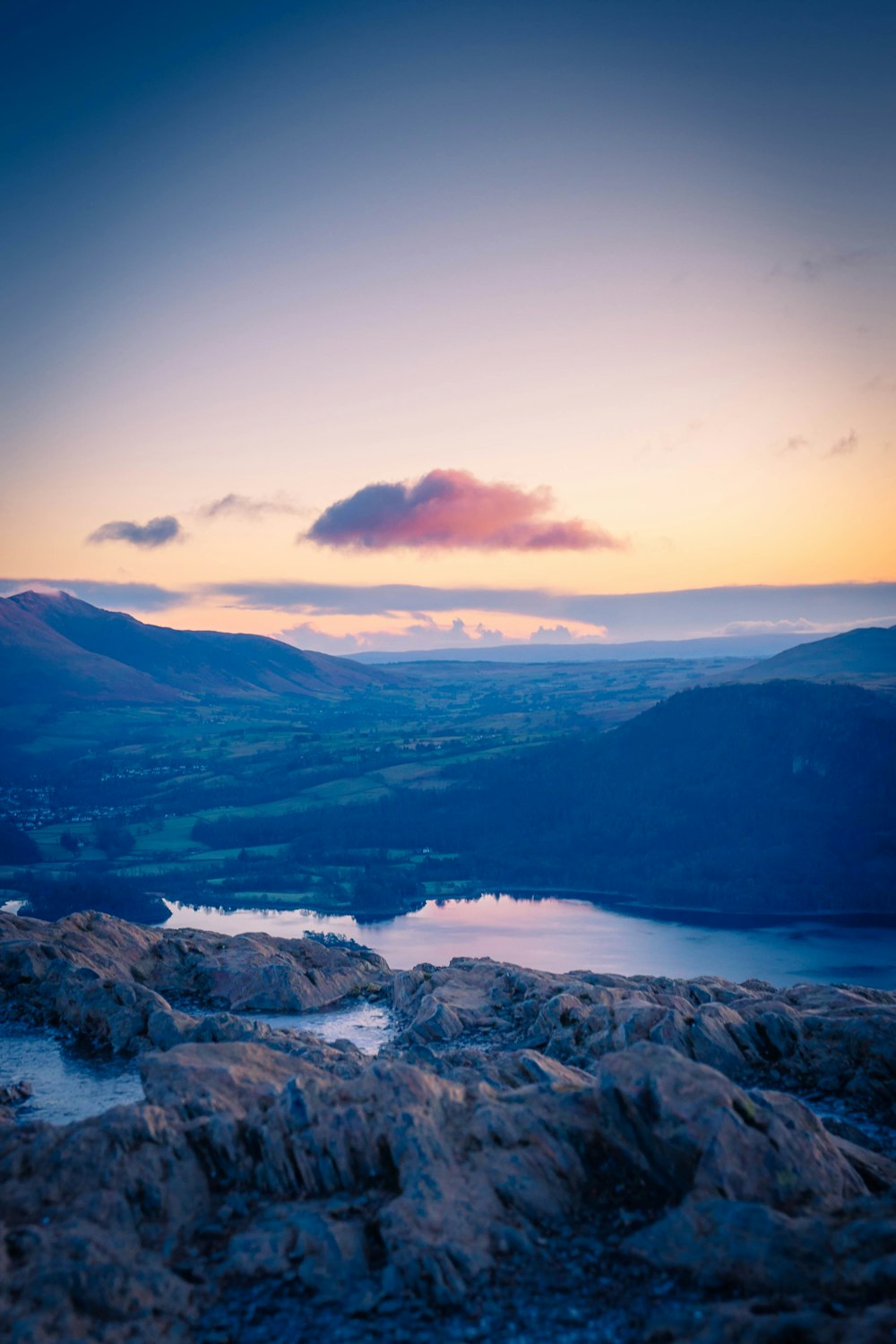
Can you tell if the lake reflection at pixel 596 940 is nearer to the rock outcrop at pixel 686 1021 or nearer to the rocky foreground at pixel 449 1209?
the rock outcrop at pixel 686 1021

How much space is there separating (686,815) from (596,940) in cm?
5303

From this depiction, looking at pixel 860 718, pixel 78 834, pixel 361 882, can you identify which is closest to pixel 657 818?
pixel 860 718

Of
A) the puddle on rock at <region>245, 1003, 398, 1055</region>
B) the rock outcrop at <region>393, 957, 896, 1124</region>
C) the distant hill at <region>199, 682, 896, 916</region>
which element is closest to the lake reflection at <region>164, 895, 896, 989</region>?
the distant hill at <region>199, 682, 896, 916</region>

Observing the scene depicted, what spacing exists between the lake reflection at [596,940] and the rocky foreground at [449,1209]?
208 ft

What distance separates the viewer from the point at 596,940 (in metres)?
96.3

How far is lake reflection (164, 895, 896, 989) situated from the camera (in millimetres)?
82812

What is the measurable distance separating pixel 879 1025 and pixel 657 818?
12351 centimetres

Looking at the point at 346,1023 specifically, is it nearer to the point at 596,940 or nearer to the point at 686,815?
the point at 596,940

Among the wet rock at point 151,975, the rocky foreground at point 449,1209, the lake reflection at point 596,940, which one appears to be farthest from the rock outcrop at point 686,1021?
the lake reflection at point 596,940

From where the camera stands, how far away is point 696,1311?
11930 mm

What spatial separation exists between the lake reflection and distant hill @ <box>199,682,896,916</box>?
41.5ft

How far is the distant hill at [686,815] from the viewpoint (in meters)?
121

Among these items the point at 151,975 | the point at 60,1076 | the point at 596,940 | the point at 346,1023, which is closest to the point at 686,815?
the point at 596,940

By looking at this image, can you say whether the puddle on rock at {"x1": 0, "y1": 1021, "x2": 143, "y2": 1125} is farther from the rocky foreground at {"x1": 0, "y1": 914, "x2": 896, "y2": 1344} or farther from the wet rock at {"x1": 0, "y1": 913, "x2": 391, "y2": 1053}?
the rocky foreground at {"x1": 0, "y1": 914, "x2": 896, "y2": 1344}
